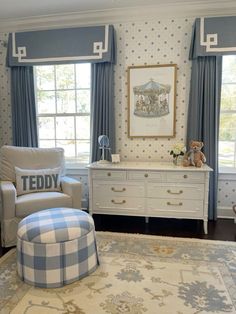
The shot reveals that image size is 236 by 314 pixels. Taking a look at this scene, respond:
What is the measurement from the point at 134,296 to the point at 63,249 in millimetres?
604

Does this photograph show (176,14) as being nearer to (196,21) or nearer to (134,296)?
(196,21)

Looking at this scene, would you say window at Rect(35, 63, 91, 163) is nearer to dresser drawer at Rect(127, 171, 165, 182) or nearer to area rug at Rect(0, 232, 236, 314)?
dresser drawer at Rect(127, 171, 165, 182)

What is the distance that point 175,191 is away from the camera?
113 inches

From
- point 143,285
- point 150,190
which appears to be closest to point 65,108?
point 150,190

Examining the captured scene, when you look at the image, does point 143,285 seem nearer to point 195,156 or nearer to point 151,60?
point 195,156

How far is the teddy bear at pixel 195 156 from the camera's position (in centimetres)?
293

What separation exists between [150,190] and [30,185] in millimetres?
1352

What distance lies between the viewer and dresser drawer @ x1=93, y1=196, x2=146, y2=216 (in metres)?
2.97

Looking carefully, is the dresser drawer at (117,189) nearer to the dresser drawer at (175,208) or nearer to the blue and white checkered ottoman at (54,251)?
the dresser drawer at (175,208)

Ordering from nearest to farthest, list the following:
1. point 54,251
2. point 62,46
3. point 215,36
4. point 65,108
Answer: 1. point 54,251
2. point 215,36
3. point 62,46
4. point 65,108

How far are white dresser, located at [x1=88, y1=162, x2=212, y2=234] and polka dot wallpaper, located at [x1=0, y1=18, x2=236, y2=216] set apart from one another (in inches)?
17.7

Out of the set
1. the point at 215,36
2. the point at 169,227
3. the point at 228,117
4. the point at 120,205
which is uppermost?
the point at 215,36

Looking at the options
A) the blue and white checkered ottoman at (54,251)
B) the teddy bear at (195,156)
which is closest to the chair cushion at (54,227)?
the blue and white checkered ottoman at (54,251)

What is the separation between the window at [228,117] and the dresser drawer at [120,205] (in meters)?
1.31
